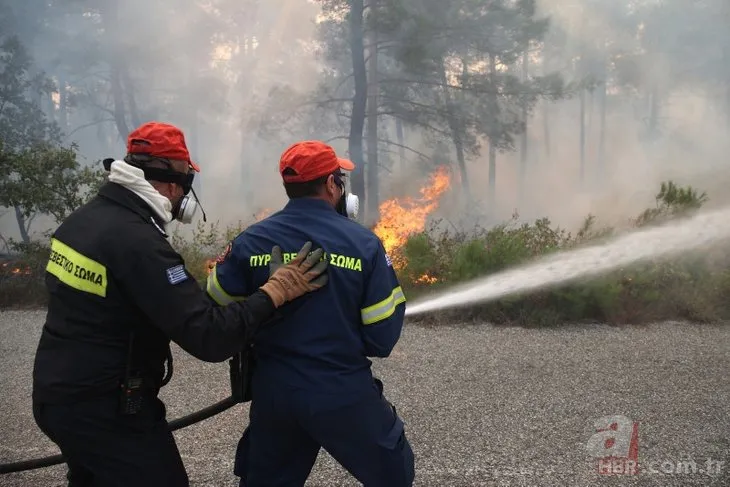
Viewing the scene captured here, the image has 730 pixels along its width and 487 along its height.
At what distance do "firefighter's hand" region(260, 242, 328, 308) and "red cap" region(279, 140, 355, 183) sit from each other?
0.31 meters

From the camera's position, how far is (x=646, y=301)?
7.33 m

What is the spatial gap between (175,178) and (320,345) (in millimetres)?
890

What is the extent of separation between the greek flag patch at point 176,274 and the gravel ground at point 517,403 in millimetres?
1955

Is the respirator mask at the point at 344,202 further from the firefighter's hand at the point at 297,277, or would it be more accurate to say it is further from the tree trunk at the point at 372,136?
the tree trunk at the point at 372,136

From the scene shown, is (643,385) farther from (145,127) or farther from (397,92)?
(397,92)

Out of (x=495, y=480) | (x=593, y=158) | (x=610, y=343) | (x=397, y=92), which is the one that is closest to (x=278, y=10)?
(x=397, y=92)

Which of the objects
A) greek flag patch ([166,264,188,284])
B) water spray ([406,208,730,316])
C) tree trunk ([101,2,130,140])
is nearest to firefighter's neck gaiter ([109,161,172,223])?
greek flag patch ([166,264,188,284])

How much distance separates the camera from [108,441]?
2.05 m

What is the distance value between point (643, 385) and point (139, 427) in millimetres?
4395

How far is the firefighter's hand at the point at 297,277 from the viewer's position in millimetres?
2076

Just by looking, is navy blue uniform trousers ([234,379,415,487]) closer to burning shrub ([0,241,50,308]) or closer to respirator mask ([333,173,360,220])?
respirator mask ([333,173,360,220])

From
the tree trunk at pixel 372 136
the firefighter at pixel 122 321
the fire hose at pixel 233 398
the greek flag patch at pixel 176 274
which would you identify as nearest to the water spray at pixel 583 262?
the fire hose at pixel 233 398

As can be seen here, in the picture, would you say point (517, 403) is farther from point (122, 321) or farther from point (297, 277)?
point (122, 321)

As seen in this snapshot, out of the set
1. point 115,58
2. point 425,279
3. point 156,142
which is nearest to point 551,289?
point 425,279
